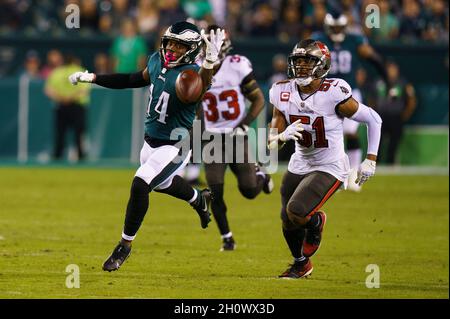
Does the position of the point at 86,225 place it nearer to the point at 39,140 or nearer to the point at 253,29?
the point at 39,140

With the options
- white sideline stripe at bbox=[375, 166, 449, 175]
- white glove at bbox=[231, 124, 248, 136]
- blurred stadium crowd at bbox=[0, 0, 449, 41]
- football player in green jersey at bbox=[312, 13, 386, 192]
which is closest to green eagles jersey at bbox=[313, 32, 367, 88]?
football player in green jersey at bbox=[312, 13, 386, 192]

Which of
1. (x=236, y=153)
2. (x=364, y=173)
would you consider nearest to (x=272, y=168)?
(x=236, y=153)

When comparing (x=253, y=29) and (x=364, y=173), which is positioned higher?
(x=253, y=29)

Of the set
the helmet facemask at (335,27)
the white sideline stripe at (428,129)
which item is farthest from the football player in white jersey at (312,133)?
the white sideline stripe at (428,129)

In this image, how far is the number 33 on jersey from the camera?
336 inches

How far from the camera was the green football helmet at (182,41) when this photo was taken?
8.55 meters

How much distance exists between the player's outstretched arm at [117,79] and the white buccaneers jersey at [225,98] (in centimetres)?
190

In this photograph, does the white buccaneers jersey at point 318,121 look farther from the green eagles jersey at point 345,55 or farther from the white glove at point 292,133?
the green eagles jersey at point 345,55

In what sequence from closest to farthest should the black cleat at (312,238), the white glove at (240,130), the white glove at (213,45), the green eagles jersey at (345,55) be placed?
the white glove at (213,45) → the black cleat at (312,238) → the white glove at (240,130) → the green eagles jersey at (345,55)

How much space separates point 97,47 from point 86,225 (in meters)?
8.84

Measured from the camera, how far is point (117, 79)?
8.91 metres

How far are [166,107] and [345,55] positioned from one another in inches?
221

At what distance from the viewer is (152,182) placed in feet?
27.9

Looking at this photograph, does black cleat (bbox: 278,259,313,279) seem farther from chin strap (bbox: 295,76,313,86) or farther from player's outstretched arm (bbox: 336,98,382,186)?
chin strap (bbox: 295,76,313,86)
